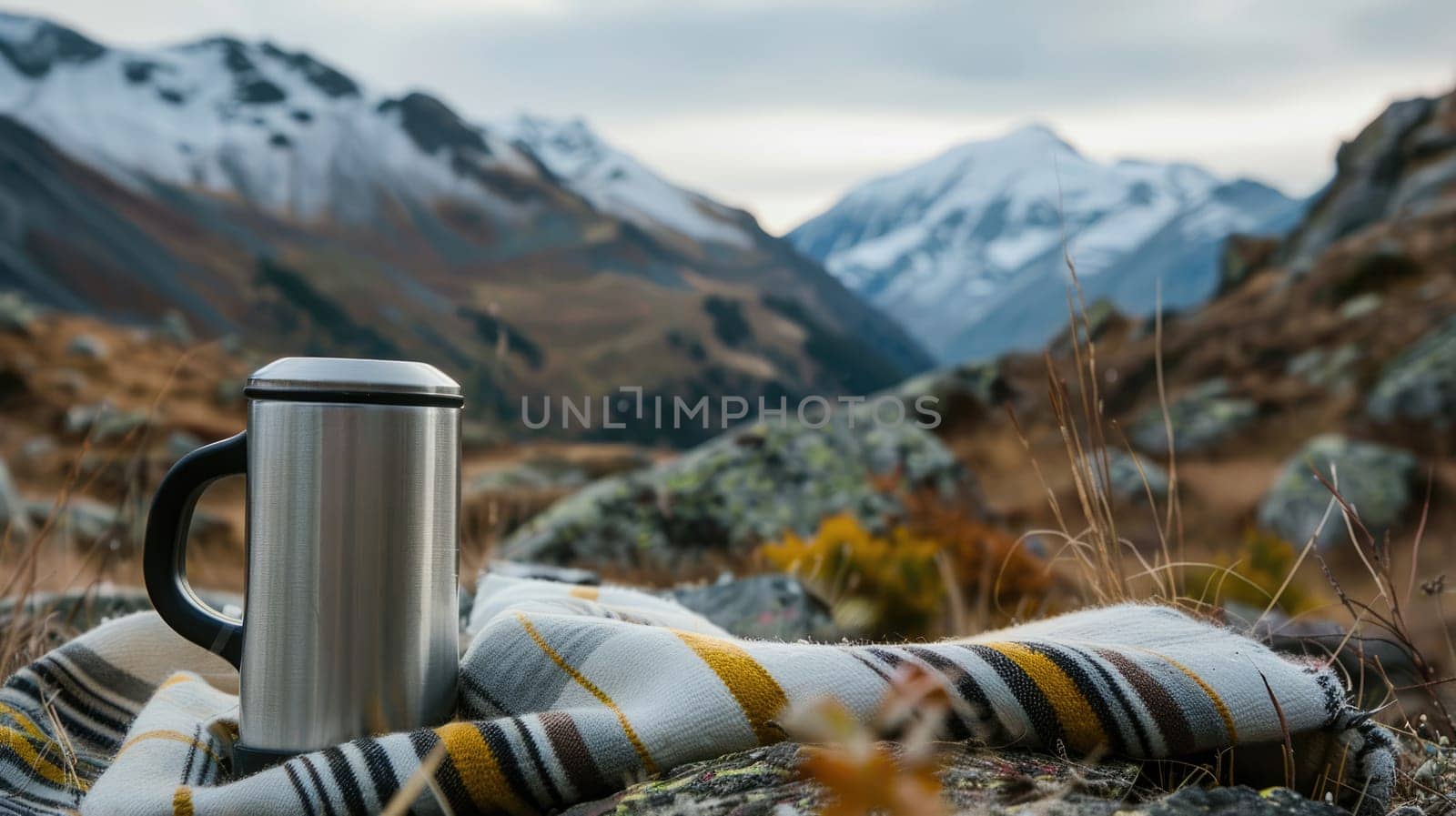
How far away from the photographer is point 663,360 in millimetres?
38781

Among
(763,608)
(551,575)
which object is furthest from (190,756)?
(763,608)

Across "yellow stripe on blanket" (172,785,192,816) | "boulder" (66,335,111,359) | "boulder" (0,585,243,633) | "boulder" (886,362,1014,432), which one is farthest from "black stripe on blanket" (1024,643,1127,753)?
"boulder" (66,335,111,359)

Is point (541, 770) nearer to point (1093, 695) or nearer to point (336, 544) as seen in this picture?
point (336, 544)

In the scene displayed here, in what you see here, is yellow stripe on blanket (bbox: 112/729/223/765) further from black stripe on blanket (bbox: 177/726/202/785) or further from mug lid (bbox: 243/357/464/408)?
mug lid (bbox: 243/357/464/408)

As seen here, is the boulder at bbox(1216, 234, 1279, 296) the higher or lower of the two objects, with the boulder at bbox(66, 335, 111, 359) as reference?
higher

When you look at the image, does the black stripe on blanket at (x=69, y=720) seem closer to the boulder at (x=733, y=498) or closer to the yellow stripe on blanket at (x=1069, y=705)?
the yellow stripe on blanket at (x=1069, y=705)

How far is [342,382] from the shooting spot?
3.52ft

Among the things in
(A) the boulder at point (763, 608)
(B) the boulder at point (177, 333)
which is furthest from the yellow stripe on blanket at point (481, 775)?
(B) the boulder at point (177, 333)

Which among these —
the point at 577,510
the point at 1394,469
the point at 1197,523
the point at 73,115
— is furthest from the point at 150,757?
the point at 73,115

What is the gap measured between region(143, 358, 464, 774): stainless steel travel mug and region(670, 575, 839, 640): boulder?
4.79 ft

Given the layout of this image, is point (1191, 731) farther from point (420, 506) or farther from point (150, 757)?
point (150, 757)

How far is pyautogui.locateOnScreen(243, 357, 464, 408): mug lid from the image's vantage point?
1.07 m

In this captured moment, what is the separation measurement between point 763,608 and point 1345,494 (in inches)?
473

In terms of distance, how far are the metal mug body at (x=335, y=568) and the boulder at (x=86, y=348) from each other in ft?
73.9
